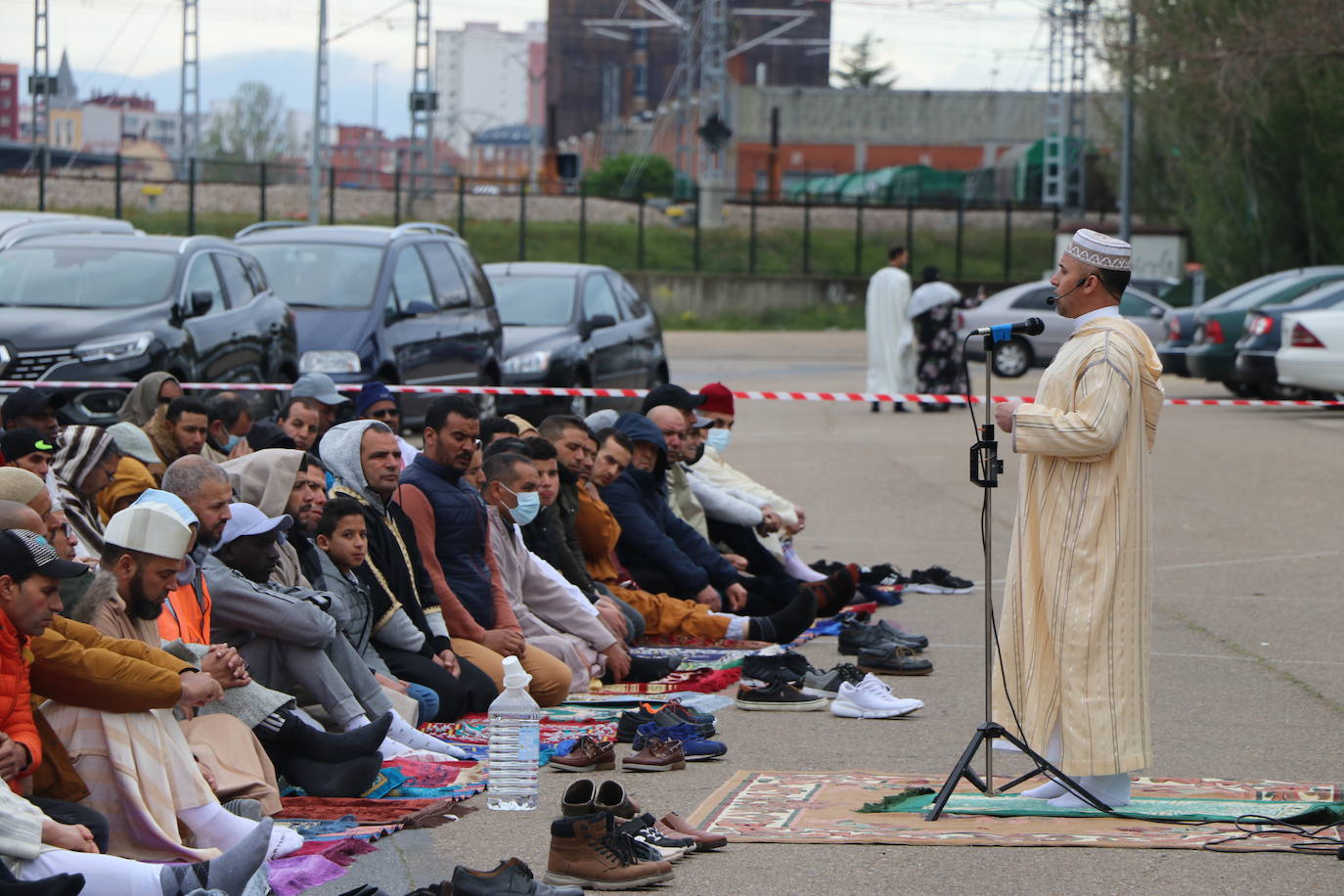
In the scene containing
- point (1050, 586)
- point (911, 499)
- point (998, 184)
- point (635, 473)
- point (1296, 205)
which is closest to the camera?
point (1050, 586)

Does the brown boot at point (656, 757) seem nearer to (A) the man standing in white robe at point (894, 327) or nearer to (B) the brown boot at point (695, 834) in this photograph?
(B) the brown boot at point (695, 834)

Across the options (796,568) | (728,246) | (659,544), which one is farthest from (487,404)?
(728,246)

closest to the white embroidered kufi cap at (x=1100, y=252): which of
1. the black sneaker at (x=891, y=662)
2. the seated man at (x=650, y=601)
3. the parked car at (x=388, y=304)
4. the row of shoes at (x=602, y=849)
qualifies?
the row of shoes at (x=602, y=849)

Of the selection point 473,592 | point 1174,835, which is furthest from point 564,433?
point 1174,835

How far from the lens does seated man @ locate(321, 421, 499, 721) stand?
826 cm

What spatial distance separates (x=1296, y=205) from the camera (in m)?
35.8

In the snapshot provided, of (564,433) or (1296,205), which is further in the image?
(1296,205)

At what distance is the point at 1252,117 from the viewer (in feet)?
113

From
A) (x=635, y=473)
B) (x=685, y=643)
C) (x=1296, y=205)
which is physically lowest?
(x=685, y=643)

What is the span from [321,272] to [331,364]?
195cm

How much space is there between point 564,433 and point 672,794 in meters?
3.64

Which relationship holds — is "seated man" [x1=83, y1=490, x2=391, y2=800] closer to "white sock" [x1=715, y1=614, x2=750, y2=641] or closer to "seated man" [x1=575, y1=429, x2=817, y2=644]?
"seated man" [x1=575, y1=429, x2=817, y2=644]

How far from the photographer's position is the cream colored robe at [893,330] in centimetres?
2433

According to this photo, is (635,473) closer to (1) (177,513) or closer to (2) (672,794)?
(2) (672,794)
